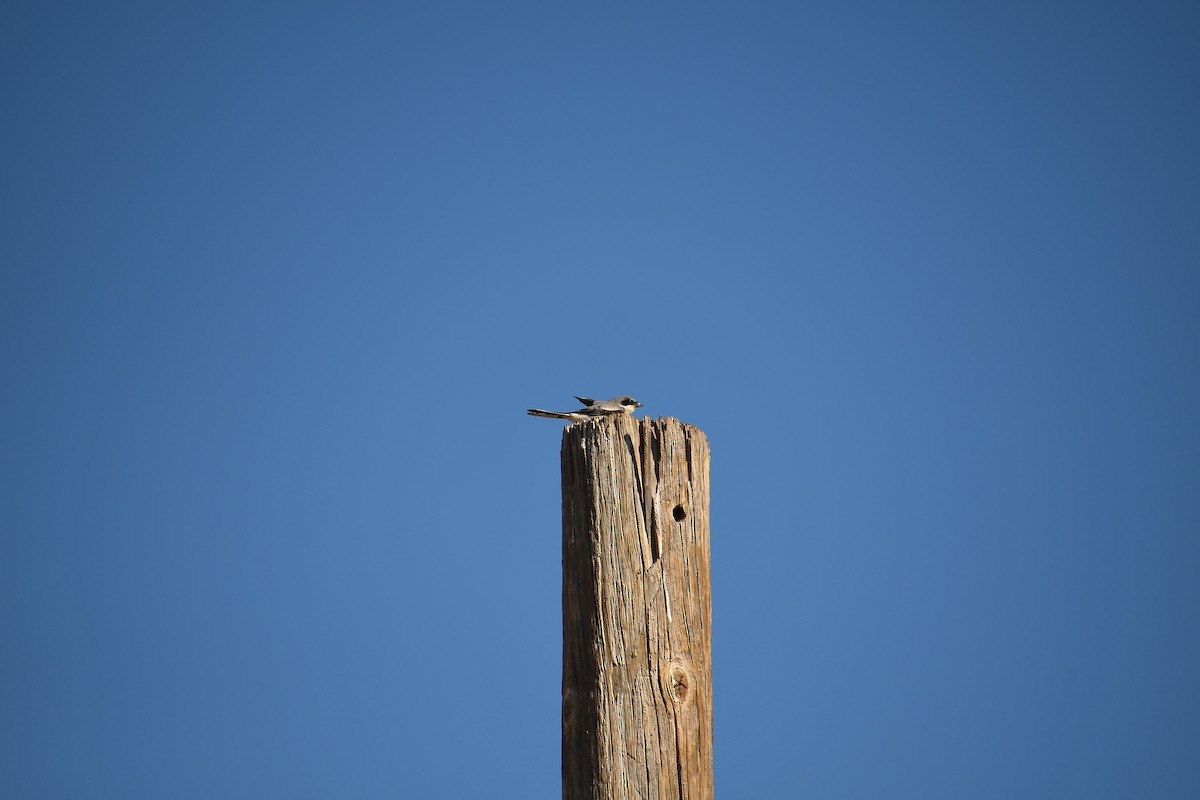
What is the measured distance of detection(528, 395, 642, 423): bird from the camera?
4055 mm

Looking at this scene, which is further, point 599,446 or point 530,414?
point 530,414

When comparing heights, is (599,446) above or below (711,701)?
above

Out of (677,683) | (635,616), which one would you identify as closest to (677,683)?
(677,683)

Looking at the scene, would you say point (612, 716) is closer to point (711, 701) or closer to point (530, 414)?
point (711, 701)

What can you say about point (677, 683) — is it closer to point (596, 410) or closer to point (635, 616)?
point (635, 616)

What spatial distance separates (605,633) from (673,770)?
48 centimetres

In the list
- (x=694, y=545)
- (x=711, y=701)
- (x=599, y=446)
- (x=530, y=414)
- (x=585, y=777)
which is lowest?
(x=585, y=777)

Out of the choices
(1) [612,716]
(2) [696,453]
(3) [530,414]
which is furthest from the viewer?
(3) [530,414]

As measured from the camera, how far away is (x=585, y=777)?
11.0 ft

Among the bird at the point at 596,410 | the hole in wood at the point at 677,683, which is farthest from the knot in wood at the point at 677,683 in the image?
the bird at the point at 596,410

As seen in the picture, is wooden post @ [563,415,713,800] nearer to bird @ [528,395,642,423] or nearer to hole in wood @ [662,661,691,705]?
hole in wood @ [662,661,691,705]

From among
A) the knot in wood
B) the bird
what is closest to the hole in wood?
the knot in wood

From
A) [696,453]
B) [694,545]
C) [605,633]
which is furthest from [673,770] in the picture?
[696,453]

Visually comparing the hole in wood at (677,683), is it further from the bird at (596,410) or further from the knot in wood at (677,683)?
the bird at (596,410)
